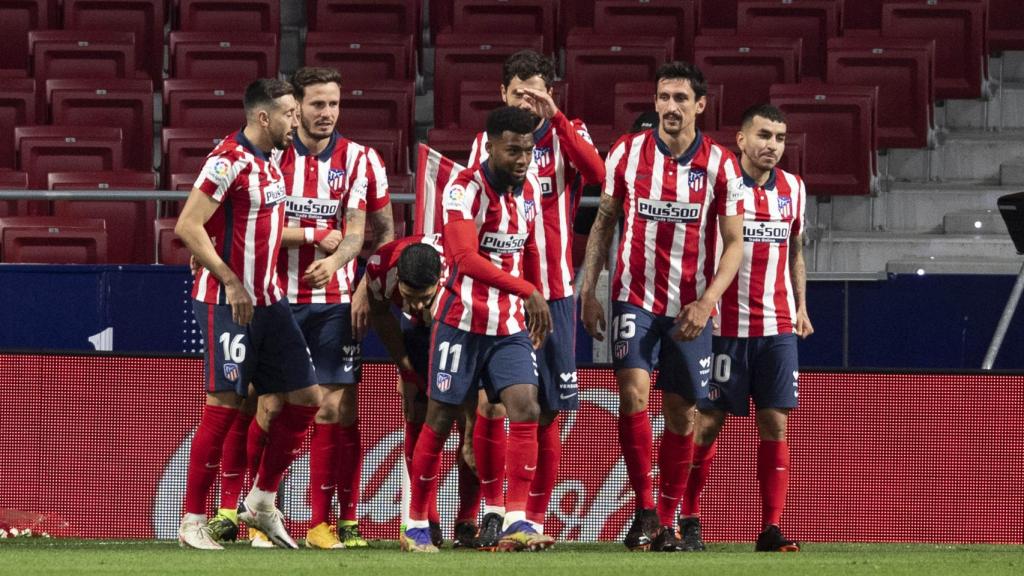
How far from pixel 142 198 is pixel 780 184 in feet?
9.91

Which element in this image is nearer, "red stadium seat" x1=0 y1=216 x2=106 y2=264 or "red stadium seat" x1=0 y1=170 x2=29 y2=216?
"red stadium seat" x1=0 y1=216 x2=106 y2=264

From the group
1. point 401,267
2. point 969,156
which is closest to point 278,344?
point 401,267

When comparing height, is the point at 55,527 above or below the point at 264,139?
below

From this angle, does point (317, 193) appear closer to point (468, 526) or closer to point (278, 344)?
point (278, 344)

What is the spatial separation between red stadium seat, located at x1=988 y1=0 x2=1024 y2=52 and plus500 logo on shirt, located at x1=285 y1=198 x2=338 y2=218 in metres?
6.59

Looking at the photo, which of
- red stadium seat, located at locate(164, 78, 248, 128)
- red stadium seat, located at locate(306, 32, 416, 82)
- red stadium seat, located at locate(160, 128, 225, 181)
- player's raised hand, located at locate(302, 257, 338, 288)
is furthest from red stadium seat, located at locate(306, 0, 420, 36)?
player's raised hand, located at locate(302, 257, 338, 288)

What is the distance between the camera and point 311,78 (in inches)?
283

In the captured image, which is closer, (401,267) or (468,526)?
(401,267)

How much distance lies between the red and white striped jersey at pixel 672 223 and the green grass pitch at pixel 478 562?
1048mm

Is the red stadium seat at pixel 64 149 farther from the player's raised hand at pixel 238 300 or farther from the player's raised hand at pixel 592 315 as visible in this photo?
the player's raised hand at pixel 592 315

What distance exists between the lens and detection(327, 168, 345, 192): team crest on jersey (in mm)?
7250

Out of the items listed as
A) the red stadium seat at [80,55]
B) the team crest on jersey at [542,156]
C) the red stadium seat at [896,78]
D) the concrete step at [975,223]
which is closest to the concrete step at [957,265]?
the concrete step at [975,223]

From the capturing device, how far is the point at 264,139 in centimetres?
677

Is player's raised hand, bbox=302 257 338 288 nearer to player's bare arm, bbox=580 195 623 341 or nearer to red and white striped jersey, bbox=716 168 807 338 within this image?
player's bare arm, bbox=580 195 623 341
